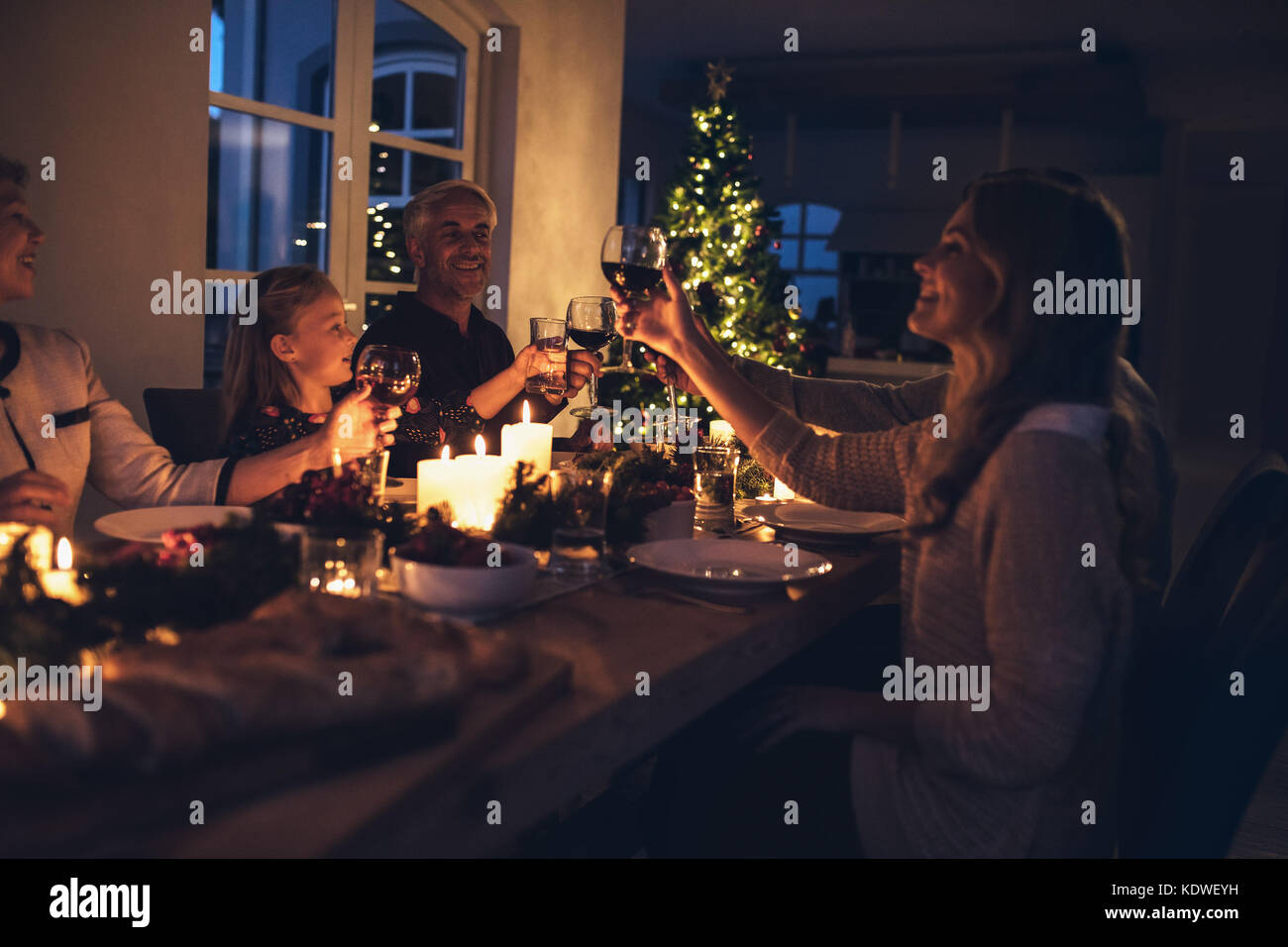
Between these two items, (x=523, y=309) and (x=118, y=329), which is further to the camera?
(x=523, y=309)

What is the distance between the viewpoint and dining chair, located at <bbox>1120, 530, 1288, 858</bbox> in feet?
3.96

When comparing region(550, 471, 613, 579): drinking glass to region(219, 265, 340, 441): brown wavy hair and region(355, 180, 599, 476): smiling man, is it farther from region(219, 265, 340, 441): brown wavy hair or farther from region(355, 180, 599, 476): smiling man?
region(355, 180, 599, 476): smiling man

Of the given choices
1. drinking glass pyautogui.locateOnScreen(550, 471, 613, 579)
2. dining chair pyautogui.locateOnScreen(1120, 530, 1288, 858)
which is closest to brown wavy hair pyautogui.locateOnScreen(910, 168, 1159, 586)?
dining chair pyautogui.locateOnScreen(1120, 530, 1288, 858)

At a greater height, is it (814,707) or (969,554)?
(969,554)

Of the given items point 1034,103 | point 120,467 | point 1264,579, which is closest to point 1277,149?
point 1034,103

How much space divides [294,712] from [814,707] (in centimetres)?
75

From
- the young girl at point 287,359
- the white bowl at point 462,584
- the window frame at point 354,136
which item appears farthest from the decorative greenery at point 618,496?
the window frame at point 354,136

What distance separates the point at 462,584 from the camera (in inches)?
45.1

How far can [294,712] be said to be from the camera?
0.78 metres

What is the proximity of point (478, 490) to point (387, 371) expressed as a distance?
218 mm

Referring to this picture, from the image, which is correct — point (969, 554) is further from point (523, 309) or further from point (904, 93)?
point (904, 93)

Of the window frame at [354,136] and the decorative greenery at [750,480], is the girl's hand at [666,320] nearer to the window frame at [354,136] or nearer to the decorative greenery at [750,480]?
the decorative greenery at [750,480]

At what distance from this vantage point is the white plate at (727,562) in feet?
4.58
